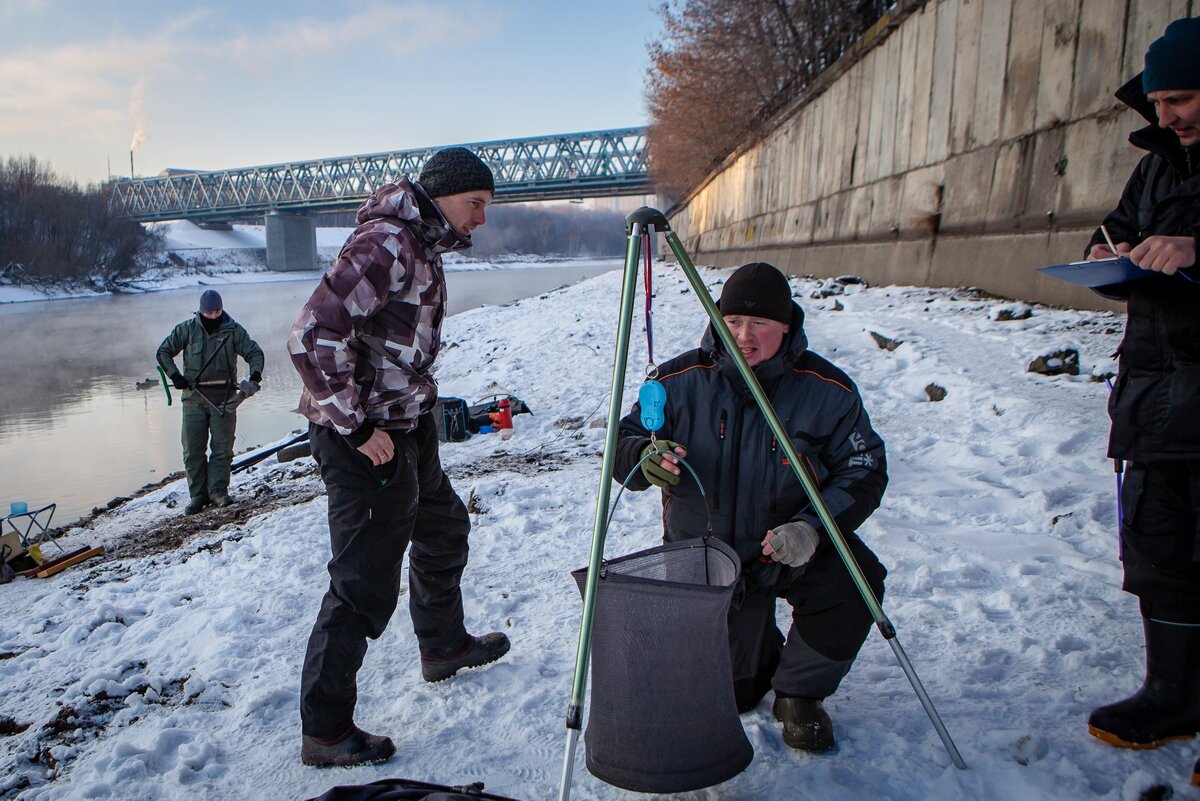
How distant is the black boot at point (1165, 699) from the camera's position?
7.33 feet

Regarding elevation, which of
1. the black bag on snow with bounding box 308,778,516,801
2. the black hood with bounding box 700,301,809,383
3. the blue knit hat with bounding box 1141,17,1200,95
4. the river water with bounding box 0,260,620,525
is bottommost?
the river water with bounding box 0,260,620,525

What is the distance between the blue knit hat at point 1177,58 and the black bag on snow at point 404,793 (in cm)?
247

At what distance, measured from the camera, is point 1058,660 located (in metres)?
2.74

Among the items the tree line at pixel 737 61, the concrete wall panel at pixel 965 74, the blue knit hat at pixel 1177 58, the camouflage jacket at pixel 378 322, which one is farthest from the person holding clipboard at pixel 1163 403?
the tree line at pixel 737 61

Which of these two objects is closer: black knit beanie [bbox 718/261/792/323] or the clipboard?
the clipboard

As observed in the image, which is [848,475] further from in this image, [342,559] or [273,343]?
[273,343]

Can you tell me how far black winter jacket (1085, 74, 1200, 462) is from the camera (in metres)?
2.08

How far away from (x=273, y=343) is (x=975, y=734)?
20630 mm

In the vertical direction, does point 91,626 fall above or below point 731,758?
below

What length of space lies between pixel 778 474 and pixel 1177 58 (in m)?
1.49

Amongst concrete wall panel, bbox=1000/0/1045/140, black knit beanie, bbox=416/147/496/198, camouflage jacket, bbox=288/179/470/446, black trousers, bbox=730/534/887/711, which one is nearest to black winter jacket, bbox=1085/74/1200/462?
black trousers, bbox=730/534/887/711

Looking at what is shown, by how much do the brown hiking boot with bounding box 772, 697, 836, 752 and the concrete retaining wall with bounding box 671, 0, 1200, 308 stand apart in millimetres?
5584

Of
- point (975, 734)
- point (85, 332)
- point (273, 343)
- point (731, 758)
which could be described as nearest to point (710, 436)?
point (731, 758)

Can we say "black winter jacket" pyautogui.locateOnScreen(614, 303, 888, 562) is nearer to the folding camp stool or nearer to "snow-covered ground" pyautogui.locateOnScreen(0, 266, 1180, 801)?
"snow-covered ground" pyautogui.locateOnScreen(0, 266, 1180, 801)
